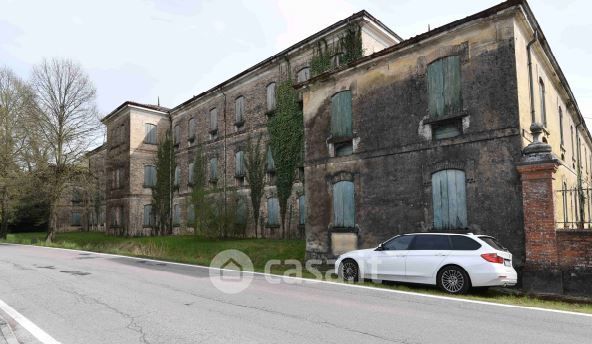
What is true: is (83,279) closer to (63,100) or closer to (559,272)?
(559,272)

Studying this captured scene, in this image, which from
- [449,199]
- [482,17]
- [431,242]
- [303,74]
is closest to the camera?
[431,242]

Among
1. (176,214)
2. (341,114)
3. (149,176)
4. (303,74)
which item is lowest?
(176,214)

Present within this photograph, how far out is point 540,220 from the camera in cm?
996

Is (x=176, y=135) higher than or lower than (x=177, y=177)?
higher

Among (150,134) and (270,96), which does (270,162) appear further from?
(150,134)

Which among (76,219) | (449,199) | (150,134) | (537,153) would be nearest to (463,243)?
(449,199)

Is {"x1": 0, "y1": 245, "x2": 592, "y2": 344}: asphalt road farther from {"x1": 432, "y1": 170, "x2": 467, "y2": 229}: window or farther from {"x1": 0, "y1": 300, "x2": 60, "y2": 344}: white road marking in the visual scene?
{"x1": 432, "y1": 170, "x2": 467, "y2": 229}: window

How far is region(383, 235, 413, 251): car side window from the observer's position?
1032 centimetres

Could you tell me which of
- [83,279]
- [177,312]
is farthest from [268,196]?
[177,312]

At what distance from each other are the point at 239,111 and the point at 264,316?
21250mm

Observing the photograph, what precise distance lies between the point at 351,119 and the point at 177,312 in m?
10.1

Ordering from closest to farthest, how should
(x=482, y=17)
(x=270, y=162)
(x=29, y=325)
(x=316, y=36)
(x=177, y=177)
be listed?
(x=29, y=325) → (x=482, y=17) → (x=316, y=36) → (x=270, y=162) → (x=177, y=177)
